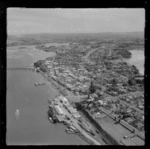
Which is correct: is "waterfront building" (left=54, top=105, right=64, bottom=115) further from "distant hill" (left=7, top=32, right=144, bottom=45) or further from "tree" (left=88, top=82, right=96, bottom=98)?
"distant hill" (left=7, top=32, right=144, bottom=45)

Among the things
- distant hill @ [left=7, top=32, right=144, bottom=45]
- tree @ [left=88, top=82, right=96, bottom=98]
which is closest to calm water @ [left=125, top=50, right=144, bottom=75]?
distant hill @ [left=7, top=32, right=144, bottom=45]

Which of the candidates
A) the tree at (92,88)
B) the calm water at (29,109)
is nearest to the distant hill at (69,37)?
the calm water at (29,109)

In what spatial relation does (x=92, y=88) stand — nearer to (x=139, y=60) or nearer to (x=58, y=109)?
(x=58, y=109)

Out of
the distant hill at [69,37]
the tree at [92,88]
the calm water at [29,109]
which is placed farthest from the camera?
the tree at [92,88]

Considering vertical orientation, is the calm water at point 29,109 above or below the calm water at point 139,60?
below

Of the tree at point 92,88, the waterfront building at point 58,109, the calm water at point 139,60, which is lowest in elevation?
the waterfront building at point 58,109

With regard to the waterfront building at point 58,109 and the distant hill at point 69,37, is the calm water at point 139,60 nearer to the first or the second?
the distant hill at point 69,37
